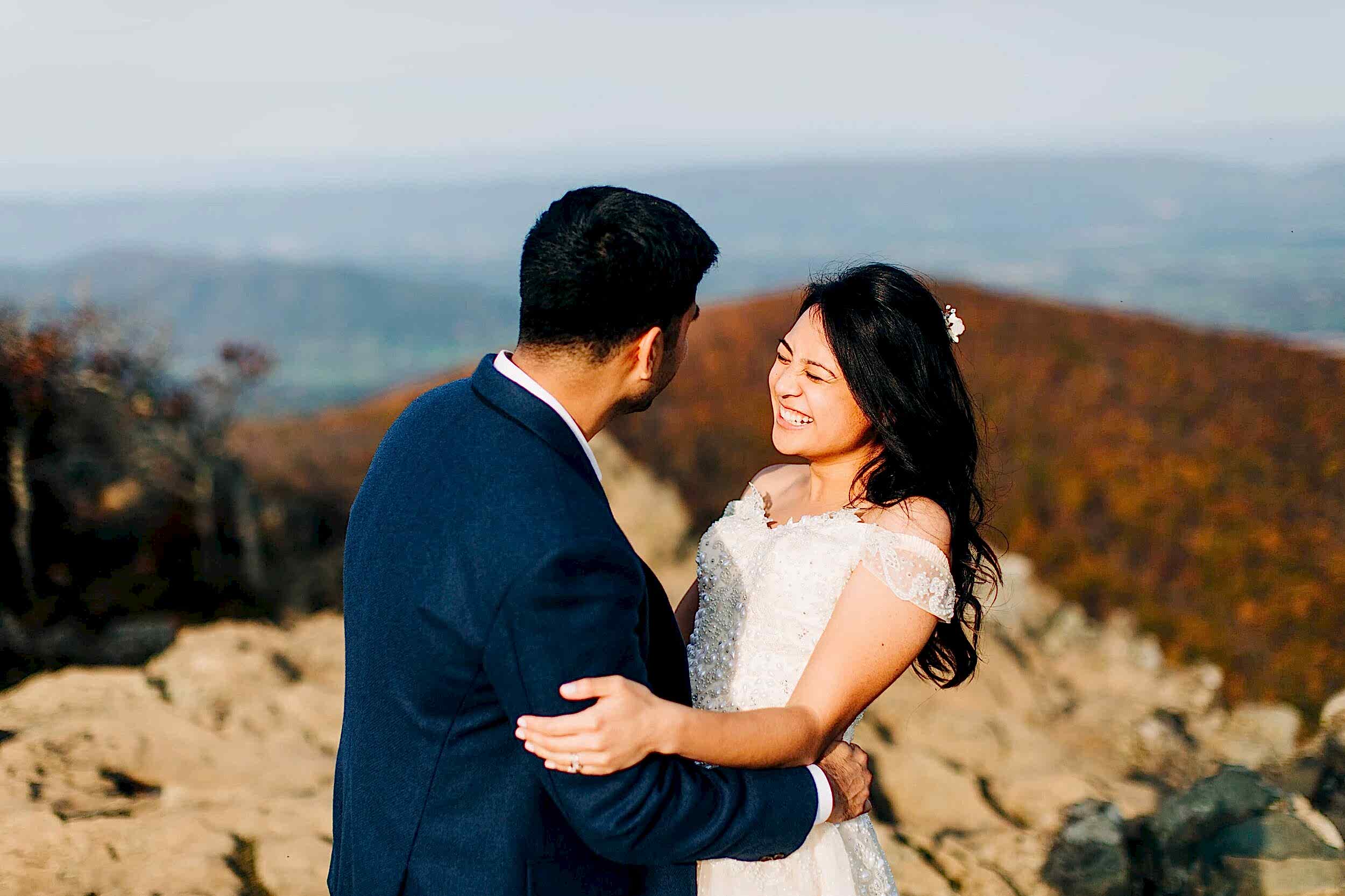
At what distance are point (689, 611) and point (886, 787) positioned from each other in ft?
11.4

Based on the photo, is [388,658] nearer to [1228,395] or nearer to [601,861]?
[601,861]

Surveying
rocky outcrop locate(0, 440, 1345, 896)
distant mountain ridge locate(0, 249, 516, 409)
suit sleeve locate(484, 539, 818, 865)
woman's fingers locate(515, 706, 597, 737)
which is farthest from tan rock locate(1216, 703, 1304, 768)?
distant mountain ridge locate(0, 249, 516, 409)

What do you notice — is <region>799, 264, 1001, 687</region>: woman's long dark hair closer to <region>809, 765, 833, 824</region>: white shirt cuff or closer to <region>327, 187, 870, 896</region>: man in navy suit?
<region>809, 765, 833, 824</region>: white shirt cuff

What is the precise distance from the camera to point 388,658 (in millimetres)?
1880

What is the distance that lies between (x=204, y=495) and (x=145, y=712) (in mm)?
5805

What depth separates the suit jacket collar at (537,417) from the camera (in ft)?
5.98

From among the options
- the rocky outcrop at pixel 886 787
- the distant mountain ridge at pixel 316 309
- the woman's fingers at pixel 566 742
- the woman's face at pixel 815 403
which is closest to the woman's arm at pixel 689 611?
the woman's face at pixel 815 403

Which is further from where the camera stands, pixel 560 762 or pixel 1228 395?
pixel 1228 395

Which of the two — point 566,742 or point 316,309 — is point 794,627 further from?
point 316,309

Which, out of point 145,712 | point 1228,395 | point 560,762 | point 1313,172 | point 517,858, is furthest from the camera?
point 1313,172

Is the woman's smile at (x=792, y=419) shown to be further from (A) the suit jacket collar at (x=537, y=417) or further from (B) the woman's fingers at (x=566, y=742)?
(B) the woman's fingers at (x=566, y=742)

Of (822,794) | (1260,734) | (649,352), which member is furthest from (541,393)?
(1260,734)

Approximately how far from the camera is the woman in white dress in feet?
7.86

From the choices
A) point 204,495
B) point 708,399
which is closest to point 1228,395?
point 708,399
